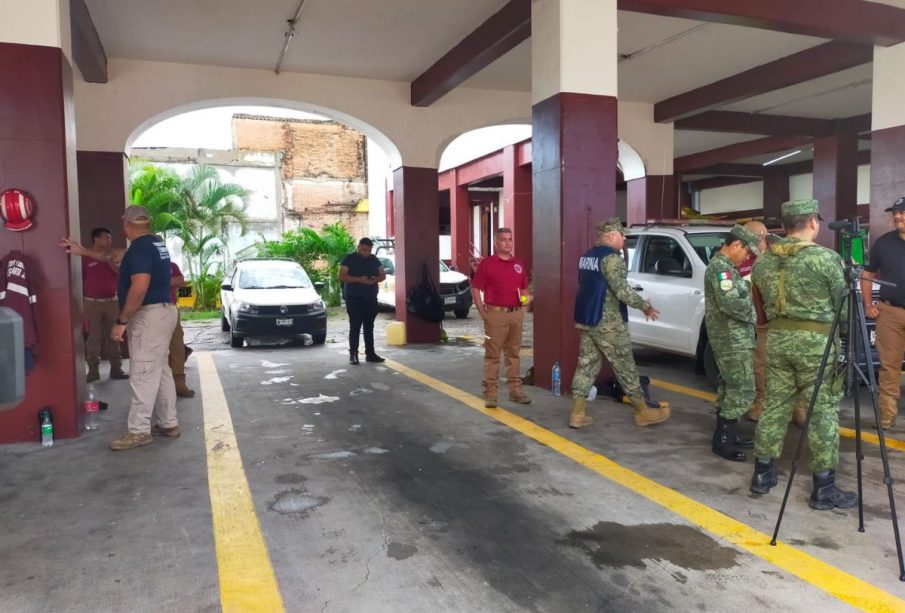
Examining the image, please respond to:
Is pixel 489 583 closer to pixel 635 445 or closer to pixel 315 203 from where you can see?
pixel 635 445

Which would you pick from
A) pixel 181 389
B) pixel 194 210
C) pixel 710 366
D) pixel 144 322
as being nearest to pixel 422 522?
pixel 144 322

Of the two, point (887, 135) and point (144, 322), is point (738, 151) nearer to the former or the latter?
point (887, 135)

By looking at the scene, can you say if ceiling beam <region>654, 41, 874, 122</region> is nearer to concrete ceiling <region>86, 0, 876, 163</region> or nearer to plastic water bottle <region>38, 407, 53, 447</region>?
concrete ceiling <region>86, 0, 876, 163</region>

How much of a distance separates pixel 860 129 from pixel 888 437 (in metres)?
11.3

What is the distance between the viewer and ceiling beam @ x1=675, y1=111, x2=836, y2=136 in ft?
44.7

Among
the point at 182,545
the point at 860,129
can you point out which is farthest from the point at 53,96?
the point at 860,129

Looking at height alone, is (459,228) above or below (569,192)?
above

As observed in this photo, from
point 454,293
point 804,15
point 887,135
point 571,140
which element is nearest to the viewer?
point 571,140

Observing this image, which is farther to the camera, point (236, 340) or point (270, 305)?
point (236, 340)

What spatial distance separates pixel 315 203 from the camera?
28578mm

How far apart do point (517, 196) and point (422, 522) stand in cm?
1443

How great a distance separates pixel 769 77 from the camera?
1067cm

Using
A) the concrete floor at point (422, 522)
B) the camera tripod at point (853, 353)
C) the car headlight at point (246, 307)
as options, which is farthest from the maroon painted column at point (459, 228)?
the camera tripod at point (853, 353)

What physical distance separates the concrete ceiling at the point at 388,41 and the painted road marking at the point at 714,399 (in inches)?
182
